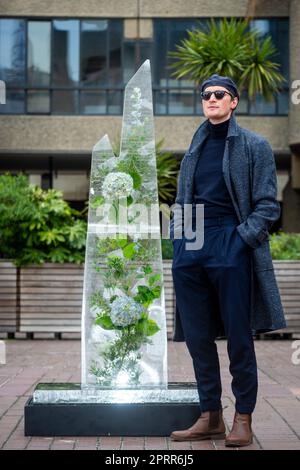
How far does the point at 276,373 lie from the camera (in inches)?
321

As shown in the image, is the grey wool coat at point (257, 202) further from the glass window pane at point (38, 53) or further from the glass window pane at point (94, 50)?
the glass window pane at point (38, 53)

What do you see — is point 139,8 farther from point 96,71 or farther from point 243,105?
point 243,105

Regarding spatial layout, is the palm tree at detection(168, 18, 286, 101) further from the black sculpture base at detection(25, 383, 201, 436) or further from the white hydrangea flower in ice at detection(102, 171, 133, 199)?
the black sculpture base at detection(25, 383, 201, 436)

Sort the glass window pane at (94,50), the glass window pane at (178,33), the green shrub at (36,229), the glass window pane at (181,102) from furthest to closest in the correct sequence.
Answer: the glass window pane at (94,50), the glass window pane at (181,102), the glass window pane at (178,33), the green shrub at (36,229)

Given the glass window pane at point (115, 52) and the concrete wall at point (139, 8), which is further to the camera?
the glass window pane at point (115, 52)

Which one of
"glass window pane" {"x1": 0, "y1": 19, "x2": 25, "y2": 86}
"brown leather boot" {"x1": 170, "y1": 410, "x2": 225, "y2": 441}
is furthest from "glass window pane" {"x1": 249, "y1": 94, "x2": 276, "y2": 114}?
"brown leather boot" {"x1": 170, "y1": 410, "x2": 225, "y2": 441}

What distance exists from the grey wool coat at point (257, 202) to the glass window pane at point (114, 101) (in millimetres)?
18085

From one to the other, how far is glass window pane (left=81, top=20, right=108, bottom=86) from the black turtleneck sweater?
18.1m

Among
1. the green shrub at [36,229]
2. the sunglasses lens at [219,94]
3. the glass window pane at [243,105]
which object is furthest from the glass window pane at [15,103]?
the sunglasses lens at [219,94]

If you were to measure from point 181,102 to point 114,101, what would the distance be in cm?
165

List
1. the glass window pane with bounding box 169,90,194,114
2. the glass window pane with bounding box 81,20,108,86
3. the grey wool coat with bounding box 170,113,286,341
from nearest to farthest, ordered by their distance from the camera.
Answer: the grey wool coat with bounding box 170,113,286,341, the glass window pane with bounding box 169,90,194,114, the glass window pane with bounding box 81,20,108,86

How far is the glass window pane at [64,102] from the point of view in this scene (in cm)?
2255

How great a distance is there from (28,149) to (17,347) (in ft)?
41.3

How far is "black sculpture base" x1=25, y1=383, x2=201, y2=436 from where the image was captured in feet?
16.2
